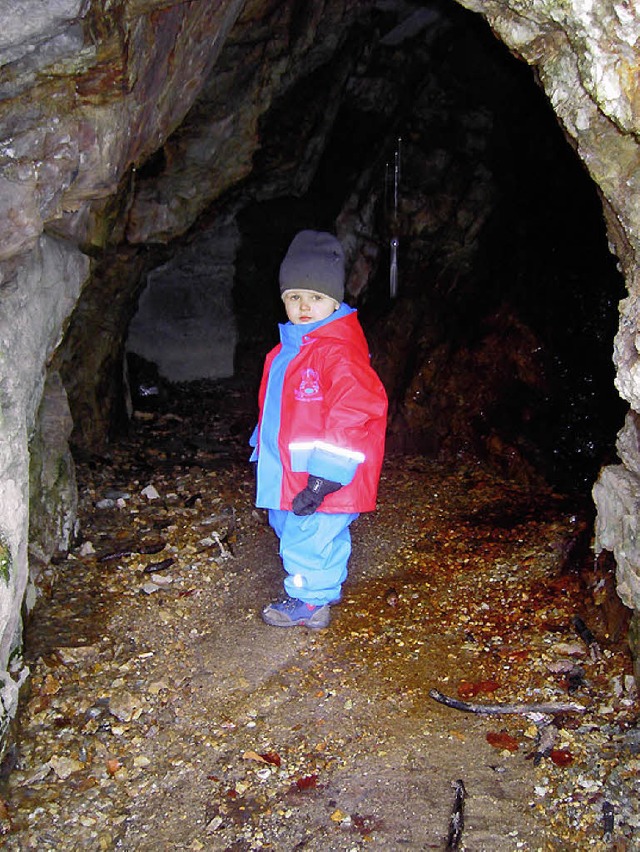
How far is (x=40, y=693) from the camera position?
10.5 ft

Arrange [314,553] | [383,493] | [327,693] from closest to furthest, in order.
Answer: [327,693]
[314,553]
[383,493]

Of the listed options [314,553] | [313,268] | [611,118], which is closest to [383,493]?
[314,553]

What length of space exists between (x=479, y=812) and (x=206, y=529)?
2.59 meters

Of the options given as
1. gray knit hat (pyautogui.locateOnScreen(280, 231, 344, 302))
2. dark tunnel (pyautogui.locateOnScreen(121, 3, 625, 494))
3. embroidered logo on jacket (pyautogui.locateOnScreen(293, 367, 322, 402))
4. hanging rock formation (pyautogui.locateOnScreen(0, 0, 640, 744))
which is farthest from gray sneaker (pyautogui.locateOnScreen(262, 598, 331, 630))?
dark tunnel (pyautogui.locateOnScreen(121, 3, 625, 494))

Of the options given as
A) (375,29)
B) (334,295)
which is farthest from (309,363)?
(375,29)

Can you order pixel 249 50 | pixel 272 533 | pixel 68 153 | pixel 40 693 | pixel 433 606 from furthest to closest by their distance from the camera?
pixel 249 50
pixel 272 533
pixel 433 606
pixel 40 693
pixel 68 153

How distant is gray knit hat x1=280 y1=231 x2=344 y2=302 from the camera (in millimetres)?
3549

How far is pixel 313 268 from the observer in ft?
11.6

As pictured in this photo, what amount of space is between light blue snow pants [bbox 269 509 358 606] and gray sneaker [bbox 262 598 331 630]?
0.03 m

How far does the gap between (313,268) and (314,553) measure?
4.37ft

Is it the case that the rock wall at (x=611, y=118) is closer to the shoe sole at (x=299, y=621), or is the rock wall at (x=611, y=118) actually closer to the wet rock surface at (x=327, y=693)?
the wet rock surface at (x=327, y=693)

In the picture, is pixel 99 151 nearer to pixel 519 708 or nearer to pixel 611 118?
pixel 611 118

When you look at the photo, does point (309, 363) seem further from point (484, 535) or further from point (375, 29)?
point (375, 29)

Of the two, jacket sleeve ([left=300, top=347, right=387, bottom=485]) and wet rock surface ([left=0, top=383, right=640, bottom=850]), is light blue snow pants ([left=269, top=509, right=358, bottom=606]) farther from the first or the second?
jacket sleeve ([left=300, top=347, right=387, bottom=485])
